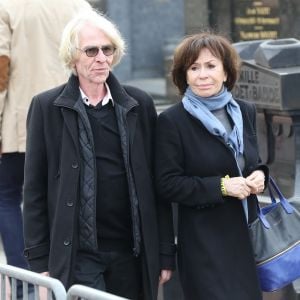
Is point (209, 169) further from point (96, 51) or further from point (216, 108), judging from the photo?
point (96, 51)

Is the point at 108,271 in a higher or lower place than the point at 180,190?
lower

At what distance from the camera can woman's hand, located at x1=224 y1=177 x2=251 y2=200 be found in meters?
4.89

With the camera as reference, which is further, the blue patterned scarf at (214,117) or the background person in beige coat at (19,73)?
the background person in beige coat at (19,73)

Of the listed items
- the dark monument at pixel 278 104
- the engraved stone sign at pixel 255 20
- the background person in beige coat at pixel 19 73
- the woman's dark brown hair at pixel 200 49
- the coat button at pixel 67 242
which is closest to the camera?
the coat button at pixel 67 242

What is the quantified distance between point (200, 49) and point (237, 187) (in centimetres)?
60

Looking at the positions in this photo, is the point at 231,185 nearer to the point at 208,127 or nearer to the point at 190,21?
the point at 208,127

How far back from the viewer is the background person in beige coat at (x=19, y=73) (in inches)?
263

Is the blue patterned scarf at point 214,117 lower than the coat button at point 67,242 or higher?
higher

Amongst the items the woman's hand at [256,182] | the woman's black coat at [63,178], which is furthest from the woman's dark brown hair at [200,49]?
the woman's hand at [256,182]

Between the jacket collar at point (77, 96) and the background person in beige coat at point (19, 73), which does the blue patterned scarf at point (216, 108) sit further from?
the background person in beige coat at point (19, 73)

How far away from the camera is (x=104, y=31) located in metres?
4.94

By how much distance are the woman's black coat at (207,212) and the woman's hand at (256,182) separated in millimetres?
67

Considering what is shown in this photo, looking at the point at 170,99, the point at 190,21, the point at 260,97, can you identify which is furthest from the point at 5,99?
the point at 190,21

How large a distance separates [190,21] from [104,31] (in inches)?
496
